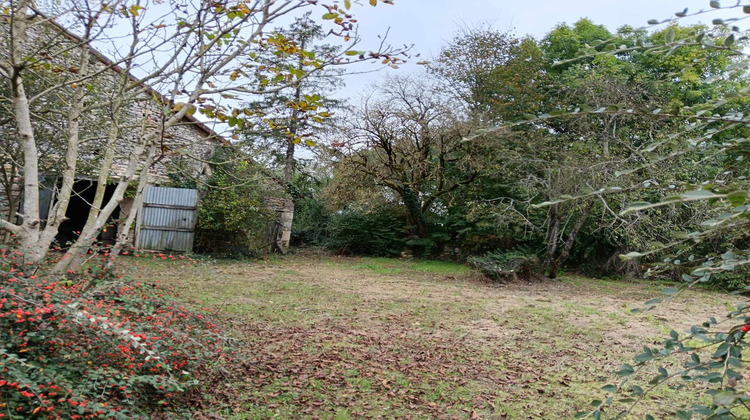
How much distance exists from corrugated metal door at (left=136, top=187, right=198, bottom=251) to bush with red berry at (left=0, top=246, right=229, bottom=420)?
28.0 feet

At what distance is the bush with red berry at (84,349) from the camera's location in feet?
7.52

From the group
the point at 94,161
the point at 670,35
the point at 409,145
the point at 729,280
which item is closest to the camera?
the point at 670,35

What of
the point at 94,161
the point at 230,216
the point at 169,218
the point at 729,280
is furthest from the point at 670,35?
the point at 169,218

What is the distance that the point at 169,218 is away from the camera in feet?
37.8

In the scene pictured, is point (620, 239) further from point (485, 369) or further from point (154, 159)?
point (154, 159)

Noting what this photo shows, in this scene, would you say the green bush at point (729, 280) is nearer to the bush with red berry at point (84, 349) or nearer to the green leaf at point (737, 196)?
the bush with red berry at point (84, 349)

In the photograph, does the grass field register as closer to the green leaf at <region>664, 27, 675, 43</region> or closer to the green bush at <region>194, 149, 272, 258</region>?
the green leaf at <region>664, 27, 675, 43</region>

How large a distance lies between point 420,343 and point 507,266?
18.3 ft

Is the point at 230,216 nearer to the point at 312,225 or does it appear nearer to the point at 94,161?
the point at 94,161

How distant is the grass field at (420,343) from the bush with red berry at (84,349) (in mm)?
494

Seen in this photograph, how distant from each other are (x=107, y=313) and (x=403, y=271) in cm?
900

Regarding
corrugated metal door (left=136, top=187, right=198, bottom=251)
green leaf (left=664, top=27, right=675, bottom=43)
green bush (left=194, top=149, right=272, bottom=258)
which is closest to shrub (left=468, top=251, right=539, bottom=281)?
green bush (left=194, top=149, right=272, bottom=258)

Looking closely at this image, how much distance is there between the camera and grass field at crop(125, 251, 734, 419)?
10.8 ft

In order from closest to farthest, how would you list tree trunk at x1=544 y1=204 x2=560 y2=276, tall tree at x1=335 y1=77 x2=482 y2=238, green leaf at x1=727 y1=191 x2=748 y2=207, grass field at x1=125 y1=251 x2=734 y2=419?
green leaf at x1=727 y1=191 x2=748 y2=207, grass field at x1=125 y1=251 x2=734 y2=419, tree trunk at x1=544 y1=204 x2=560 y2=276, tall tree at x1=335 y1=77 x2=482 y2=238
